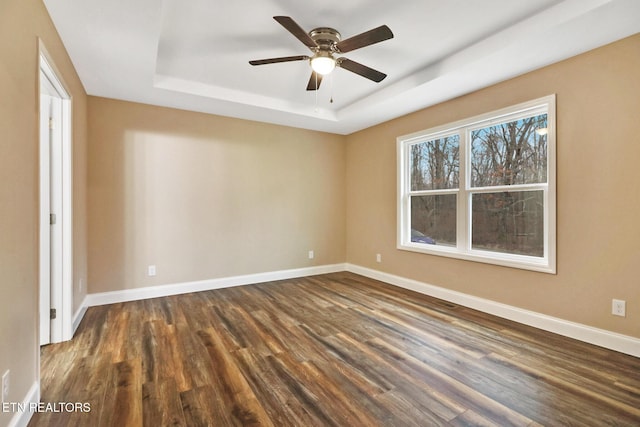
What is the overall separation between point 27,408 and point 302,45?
323 centimetres

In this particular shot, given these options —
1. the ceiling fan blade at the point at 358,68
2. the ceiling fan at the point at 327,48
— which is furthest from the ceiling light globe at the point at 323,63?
the ceiling fan blade at the point at 358,68

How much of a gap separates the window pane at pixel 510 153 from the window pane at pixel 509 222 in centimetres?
17

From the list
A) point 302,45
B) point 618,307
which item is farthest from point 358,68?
point 618,307

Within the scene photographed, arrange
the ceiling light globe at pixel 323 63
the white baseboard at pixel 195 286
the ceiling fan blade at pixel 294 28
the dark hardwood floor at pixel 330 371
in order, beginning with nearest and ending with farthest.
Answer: the dark hardwood floor at pixel 330 371
the ceiling fan blade at pixel 294 28
the ceiling light globe at pixel 323 63
the white baseboard at pixel 195 286

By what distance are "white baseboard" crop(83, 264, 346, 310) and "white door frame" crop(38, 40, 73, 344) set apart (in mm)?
491

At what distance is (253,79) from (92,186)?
232cm

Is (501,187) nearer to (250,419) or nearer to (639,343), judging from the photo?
(639,343)

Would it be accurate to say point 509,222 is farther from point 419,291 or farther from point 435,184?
point 419,291

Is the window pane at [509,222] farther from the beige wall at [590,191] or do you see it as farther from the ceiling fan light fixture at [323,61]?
the ceiling fan light fixture at [323,61]

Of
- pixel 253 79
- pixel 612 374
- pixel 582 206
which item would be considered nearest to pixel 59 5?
pixel 253 79

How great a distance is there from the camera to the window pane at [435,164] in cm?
381

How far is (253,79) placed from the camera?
347 cm

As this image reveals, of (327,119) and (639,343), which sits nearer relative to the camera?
(639,343)

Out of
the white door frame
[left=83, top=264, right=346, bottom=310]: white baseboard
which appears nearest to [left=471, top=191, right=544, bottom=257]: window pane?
[left=83, top=264, right=346, bottom=310]: white baseboard
